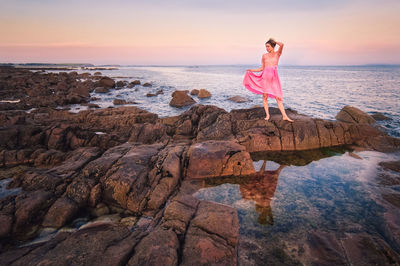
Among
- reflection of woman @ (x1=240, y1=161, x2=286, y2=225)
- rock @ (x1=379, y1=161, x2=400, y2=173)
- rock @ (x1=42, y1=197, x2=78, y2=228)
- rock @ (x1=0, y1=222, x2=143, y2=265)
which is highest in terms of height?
rock @ (x1=379, y1=161, x2=400, y2=173)

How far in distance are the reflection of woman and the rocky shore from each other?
41cm

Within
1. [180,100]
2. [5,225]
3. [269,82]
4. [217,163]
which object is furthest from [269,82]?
[180,100]

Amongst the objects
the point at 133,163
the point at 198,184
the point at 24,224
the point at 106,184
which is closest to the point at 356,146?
the point at 198,184

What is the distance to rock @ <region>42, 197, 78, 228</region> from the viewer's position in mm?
3997

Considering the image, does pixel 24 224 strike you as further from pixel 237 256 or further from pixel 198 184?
pixel 237 256

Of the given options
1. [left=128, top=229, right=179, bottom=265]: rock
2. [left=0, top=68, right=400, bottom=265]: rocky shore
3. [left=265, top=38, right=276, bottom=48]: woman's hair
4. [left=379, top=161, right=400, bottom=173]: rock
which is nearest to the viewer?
[left=128, top=229, right=179, bottom=265]: rock

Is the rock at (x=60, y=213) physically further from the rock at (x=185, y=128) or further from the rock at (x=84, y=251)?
the rock at (x=185, y=128)

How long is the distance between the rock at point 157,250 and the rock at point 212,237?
0.18 metres

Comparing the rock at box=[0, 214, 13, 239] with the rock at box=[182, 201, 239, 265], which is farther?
the rock at box=[0, 214, 13, 239]

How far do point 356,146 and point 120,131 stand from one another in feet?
34.4

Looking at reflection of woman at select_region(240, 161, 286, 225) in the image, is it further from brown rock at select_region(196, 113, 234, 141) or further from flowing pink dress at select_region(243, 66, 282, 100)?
flowing pink dress at select_region(243, 66, 282, 100)

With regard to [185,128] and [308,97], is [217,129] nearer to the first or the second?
[185,128]

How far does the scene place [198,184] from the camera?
17.3 ft

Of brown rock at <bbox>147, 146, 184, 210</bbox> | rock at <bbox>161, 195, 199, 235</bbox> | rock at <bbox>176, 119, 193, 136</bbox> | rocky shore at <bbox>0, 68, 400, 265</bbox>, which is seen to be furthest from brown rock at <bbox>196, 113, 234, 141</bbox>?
rock at <bbox>161, 195, 199, 235</bbox>
